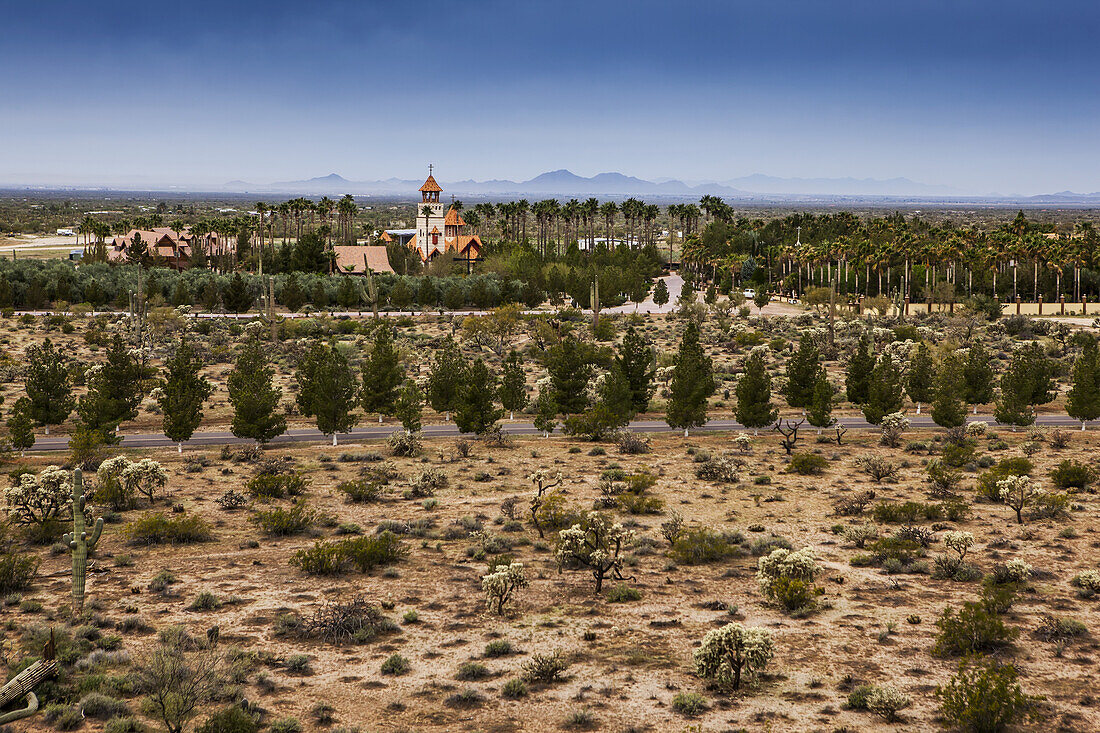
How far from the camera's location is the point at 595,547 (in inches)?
1383

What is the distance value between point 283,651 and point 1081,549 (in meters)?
30.7

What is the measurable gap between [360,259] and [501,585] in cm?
12118

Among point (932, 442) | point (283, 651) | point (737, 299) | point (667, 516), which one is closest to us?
point (283, 651)

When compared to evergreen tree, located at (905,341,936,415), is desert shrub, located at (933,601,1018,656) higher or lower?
lower

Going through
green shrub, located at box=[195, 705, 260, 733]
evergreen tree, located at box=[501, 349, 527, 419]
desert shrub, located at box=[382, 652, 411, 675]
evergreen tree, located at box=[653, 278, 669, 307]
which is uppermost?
evergreen tree, located at box=[653, 278, 669, 307]

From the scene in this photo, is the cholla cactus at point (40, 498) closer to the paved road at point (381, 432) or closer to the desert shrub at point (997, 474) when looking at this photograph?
the paved road at point (381, 432)

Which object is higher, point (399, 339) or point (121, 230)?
point (121, 230)

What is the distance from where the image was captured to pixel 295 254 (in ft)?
454

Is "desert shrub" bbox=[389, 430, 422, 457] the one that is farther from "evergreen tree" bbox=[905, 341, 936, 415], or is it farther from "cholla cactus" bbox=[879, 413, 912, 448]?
"evergreen tree" bbox=[905, 341, 936, 415]

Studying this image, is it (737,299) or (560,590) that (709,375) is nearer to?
(560,590)

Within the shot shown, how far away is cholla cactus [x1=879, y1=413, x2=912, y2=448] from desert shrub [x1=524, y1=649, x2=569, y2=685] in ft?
126

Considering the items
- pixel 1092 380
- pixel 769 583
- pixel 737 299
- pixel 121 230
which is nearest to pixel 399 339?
pixel 737 299

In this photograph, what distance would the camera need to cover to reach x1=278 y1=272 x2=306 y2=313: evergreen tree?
11688 cm

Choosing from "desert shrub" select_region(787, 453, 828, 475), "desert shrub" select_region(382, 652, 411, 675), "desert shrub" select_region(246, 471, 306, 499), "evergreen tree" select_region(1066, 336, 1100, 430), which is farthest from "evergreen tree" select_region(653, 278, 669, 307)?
"desert shrub" select_region(382, 652, 411, 675)
